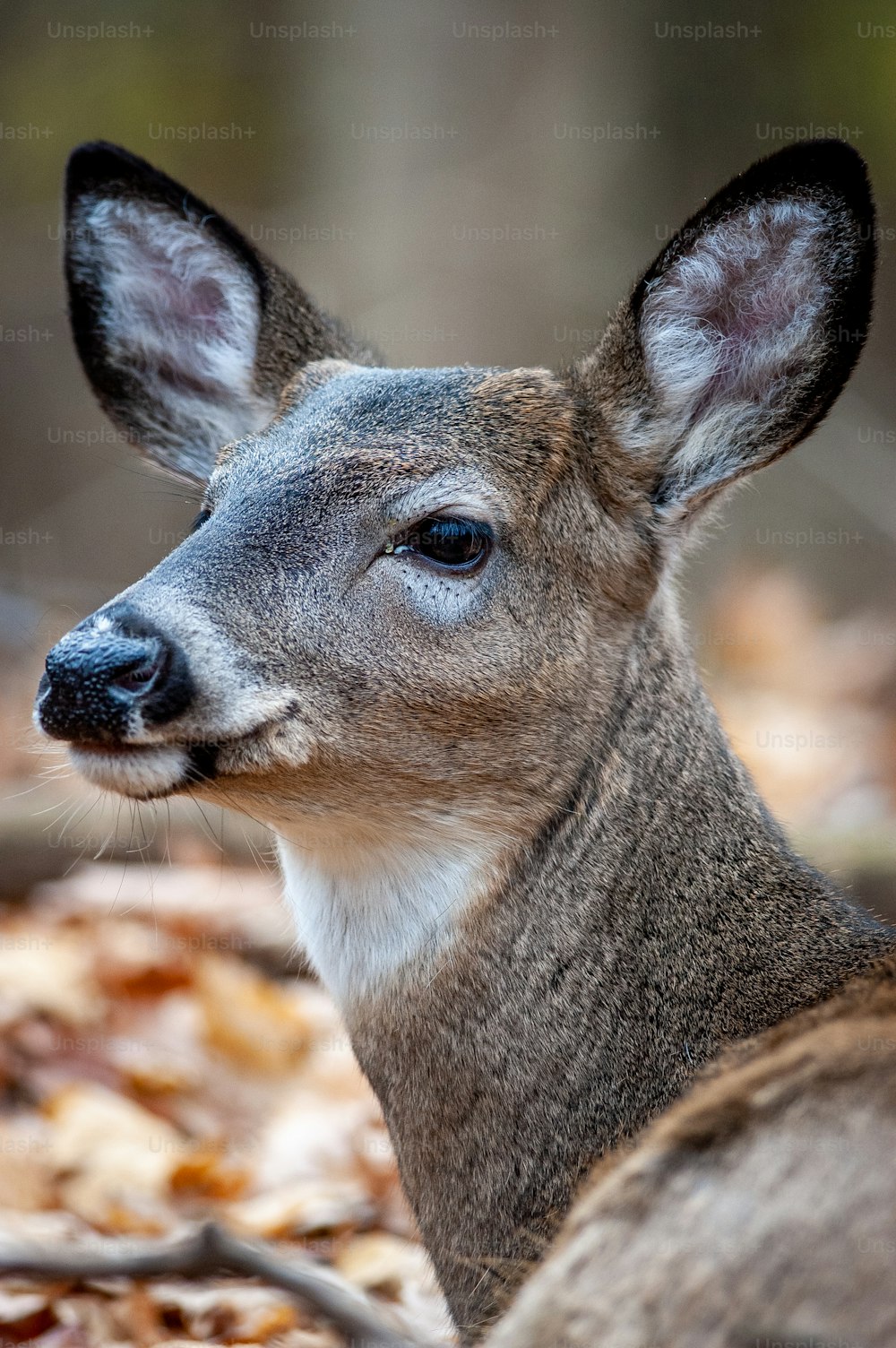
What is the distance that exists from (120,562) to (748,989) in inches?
407

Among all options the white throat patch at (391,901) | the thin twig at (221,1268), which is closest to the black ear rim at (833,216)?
the white throat patch at (391,901)

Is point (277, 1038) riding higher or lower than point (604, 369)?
lower

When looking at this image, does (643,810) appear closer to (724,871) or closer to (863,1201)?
(724,871)

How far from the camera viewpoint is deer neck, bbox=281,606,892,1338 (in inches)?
145

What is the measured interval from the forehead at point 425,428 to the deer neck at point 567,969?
27.2 inches

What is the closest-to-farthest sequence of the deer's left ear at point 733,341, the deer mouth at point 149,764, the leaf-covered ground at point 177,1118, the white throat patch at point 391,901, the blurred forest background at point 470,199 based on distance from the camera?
the deer mouth at point 149,764 < the white throat patch at point 391,901 < the deer's left ear at point 733,341 < the leaf-covered ground at point 177,1118 < the blurred forest background at point 470,199

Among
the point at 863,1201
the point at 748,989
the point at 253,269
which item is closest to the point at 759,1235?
the point at 863,1201

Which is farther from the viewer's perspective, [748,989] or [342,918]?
[342,918]

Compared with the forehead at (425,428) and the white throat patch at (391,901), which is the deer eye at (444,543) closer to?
the forehead at (425,428)

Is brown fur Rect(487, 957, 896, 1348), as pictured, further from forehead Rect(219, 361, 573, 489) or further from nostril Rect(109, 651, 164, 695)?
forehead Rect(219, 361, 573, 489)

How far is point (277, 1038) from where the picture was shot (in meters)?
6.23

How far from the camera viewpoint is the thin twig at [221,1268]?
10.1ft

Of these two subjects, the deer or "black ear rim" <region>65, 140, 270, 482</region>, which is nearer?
the deer

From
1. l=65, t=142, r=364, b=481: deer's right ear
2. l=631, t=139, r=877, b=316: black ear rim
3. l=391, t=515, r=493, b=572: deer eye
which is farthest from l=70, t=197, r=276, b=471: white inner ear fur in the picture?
l=631, t=139, r=877, b=316: black ear rim
